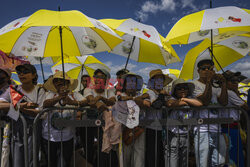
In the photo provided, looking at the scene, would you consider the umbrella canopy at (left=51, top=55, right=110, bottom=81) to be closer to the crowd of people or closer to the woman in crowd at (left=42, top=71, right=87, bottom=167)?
the crowd of people

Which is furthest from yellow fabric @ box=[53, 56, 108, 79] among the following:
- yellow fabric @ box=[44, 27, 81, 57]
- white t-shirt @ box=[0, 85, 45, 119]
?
white t-shirt @ box=[0, 85, 45, 119]

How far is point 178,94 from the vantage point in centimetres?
309

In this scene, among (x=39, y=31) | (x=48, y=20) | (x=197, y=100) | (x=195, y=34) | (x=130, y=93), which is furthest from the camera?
(x=195, y=34)

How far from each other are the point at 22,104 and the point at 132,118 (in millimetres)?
1724

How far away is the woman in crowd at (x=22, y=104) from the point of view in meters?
2.40

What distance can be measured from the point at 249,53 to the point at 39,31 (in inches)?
220

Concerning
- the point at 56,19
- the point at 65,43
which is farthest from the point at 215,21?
the point at 65,43

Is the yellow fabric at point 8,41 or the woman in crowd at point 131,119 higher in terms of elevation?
the yellow fabric at point 8,41

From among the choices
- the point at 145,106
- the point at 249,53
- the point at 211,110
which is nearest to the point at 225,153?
the point at 211,110

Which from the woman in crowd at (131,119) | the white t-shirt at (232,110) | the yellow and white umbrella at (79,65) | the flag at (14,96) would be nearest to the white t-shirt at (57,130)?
the flag at (14,96)

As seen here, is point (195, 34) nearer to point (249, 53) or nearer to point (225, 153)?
point (249, 53)

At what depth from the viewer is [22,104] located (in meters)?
2.61

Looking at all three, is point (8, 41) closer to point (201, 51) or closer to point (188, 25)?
point (188, 25)

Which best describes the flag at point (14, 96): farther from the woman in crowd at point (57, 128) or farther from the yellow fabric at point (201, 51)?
the yellow fabric at point (201, 51)
